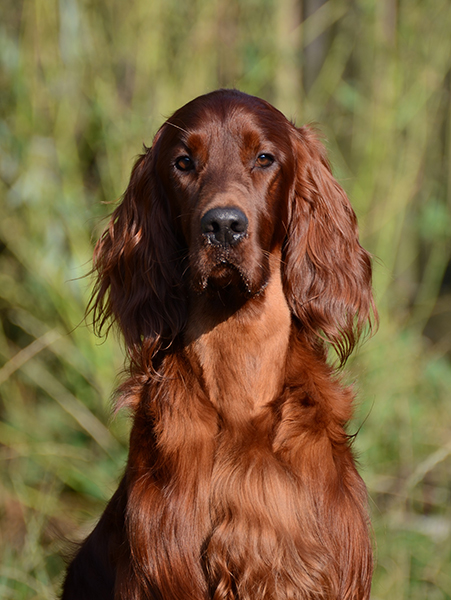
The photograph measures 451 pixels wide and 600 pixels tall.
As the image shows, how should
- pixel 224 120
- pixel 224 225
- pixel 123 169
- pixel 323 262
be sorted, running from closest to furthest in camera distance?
pixel 224 225
pixel 224 120
pixel 323 262
pixel 123 169

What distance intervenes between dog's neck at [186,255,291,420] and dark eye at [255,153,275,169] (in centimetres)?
40

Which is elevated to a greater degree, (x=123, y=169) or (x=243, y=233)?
(x=243, y=233)

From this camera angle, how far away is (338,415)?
2.46 metres

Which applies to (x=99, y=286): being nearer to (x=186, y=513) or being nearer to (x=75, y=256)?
(x=186, y=513)

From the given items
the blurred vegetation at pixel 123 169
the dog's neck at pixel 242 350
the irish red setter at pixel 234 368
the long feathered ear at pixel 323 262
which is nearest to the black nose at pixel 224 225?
the irish red setter at pixel 234 368

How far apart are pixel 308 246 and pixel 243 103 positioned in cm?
57

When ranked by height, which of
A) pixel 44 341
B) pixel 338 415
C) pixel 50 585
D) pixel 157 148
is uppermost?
pixel 157 148

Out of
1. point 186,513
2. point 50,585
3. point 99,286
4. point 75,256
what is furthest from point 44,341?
point 186,513

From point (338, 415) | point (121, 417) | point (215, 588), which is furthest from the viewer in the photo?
point (121, 417)

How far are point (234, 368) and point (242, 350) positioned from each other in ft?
0.24

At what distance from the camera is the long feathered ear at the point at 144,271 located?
2.58m

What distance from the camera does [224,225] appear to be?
7.34ft

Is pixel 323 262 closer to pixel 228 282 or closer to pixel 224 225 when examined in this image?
pixel 228 282

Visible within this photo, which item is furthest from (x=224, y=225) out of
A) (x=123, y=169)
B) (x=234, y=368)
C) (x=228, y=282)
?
(x=123, y=169)
